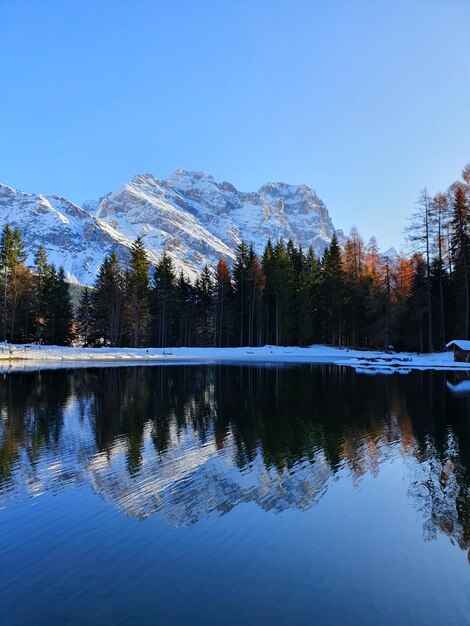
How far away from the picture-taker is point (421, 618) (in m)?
4.86

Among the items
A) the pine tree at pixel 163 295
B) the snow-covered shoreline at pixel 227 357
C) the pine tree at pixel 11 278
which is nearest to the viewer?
the snow-covered shoreline at pixel 227 357

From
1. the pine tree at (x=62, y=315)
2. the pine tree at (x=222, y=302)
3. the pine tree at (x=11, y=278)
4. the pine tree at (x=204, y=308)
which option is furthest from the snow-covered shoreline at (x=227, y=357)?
the pine tree at (x=204, y=308)

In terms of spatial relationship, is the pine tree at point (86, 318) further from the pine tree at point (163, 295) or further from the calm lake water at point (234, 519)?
the calm lake water at point (234, 519)

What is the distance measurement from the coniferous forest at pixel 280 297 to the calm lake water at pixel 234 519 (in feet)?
123

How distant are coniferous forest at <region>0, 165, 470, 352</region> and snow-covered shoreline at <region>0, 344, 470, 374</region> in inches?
172

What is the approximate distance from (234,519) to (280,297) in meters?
58.8

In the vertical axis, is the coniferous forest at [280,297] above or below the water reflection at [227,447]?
above

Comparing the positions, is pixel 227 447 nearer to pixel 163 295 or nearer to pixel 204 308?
pixel 163 295

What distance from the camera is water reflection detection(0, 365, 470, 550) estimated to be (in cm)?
848

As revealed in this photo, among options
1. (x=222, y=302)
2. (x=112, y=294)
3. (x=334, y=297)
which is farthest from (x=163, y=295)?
(x=334, y=297)

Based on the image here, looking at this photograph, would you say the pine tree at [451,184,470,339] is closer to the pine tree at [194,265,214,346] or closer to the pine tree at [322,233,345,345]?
the pine tree at [322,233,345,345]

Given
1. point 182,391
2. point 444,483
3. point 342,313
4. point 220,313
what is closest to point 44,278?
point 220,313

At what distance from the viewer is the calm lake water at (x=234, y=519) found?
509 cm

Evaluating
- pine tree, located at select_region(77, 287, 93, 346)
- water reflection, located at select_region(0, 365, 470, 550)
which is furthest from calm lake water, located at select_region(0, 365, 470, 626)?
pine tree, located at select_region(77, 287, 93, 346)
